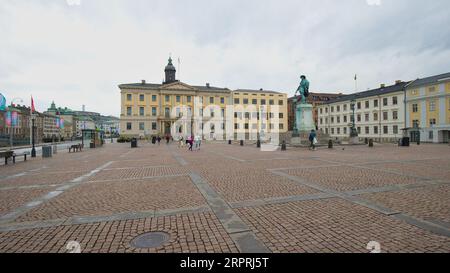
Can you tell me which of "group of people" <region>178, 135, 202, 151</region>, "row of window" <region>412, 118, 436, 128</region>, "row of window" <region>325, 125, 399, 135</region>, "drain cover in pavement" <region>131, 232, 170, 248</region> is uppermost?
"row of window" <region>412, 118, 436, 128</region>

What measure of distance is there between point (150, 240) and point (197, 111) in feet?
215

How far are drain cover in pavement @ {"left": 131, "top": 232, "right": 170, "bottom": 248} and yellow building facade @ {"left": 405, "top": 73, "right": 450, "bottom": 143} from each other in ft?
156

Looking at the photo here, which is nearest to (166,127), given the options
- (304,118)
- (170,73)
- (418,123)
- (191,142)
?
(170,73)

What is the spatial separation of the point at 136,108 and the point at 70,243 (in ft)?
212

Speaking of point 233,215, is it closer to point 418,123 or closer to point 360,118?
point 418,123

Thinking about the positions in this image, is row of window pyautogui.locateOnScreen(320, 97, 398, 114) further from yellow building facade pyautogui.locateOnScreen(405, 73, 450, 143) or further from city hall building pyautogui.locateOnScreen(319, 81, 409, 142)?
yellow building facade pyautogui.locateOnScreen(405, 73, 450, 143)

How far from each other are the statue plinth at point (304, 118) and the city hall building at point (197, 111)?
28.4 metres

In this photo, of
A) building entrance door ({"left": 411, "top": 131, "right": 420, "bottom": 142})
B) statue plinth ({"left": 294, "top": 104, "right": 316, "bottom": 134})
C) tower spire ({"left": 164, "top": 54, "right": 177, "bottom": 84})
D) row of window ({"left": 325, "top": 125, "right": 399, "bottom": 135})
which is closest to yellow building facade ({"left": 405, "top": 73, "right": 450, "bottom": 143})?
building entrance door ({"left": 411, "top": 131, "right": 420, "bottom": 142})

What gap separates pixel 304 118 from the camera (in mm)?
28953

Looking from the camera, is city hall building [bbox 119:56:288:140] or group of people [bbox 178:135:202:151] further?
city hall building [bbox 119:56:288:140]

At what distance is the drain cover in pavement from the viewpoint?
10.7 feet
